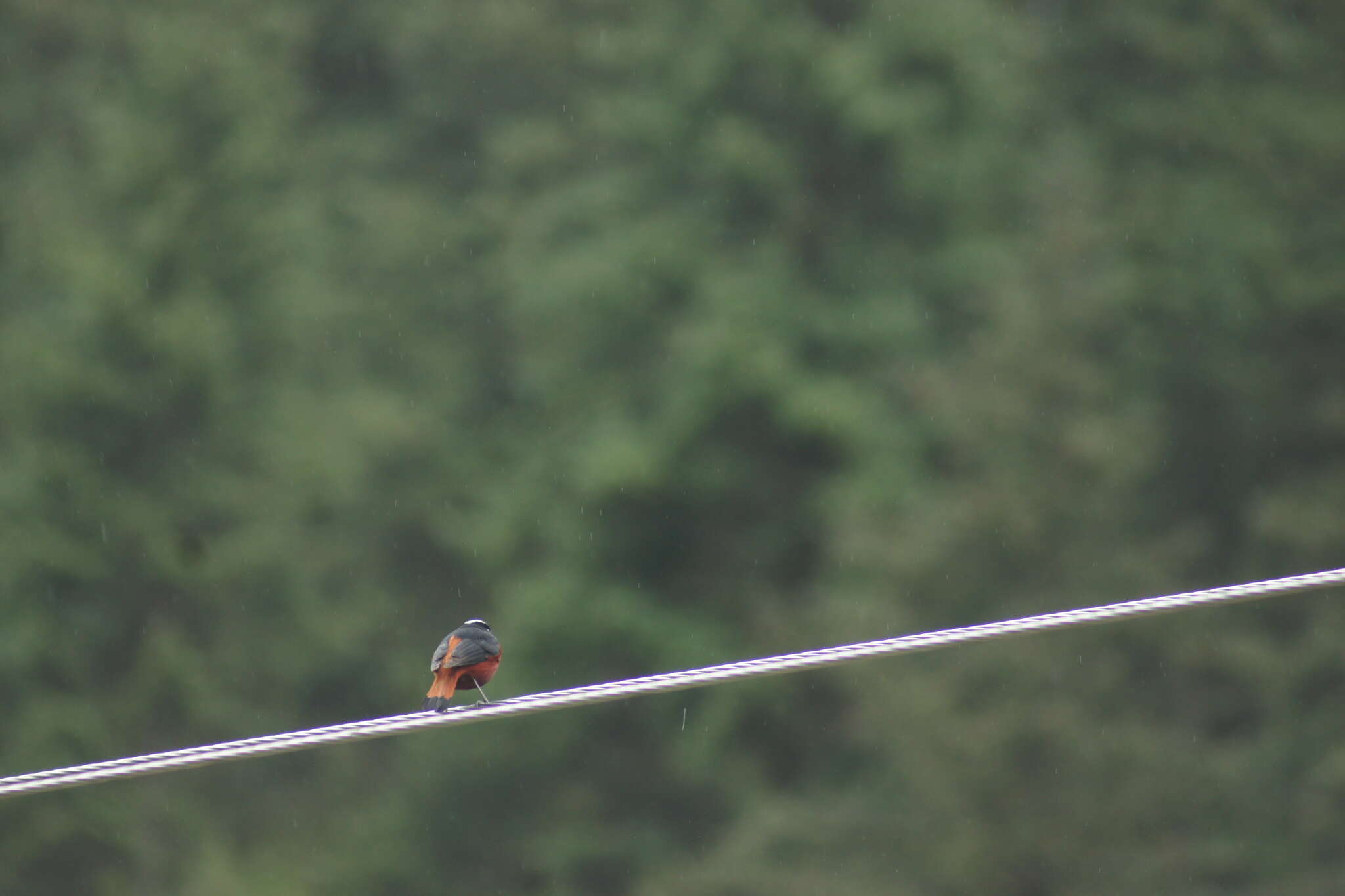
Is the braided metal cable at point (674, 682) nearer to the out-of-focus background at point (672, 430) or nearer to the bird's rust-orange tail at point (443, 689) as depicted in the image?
the bird's rust-orange tail at point (443, 689)

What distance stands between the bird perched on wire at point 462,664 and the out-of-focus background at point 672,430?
9.91 metres

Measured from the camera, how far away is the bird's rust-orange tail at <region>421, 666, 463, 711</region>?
6672 millimetres

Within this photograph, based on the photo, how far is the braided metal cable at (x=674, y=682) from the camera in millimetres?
4449

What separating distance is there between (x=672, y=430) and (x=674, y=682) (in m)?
17.5

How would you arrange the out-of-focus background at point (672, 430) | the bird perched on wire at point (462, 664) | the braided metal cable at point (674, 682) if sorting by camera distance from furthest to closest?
the out-of-focus background at point (672, 430) → the bird perched on wire at point (462, 664) → the braided metal cable at point (674, 682)

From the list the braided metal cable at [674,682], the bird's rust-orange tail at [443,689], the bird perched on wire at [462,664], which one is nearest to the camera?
the braided metal cable at [674,682]

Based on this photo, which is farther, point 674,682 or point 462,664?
point 462,664

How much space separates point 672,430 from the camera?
72.2 ft

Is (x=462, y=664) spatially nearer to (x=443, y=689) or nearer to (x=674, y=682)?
(x=443, y=689)

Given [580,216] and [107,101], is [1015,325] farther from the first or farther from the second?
[107,101]

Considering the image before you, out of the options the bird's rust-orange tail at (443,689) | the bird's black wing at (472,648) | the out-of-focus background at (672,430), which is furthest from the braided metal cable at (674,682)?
the out-of-focus background at (672,430)

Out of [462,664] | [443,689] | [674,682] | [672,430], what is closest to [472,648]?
[462,664]

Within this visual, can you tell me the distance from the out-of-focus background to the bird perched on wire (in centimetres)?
991

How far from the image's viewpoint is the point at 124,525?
22062 millimetres
